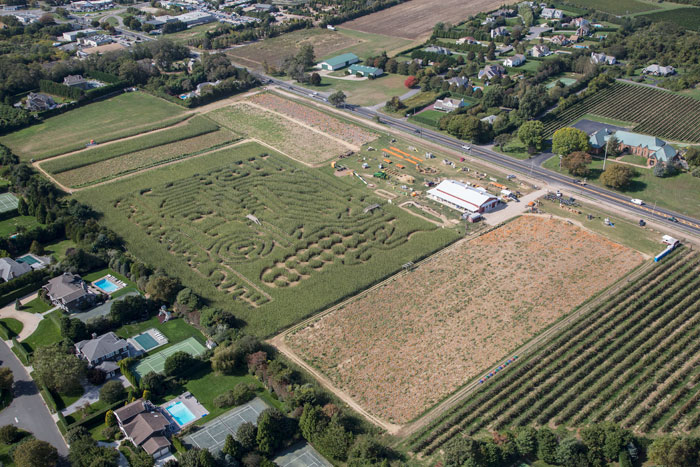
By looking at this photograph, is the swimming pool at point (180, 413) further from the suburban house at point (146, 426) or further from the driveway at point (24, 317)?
the driveway at point (24, 317)

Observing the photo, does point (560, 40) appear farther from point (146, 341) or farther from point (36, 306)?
point (36, 306)

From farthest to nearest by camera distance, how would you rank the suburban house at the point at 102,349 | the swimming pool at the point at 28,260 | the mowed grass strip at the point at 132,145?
the mowed grass strip at the point at 132,145, the swimming pool at the point at 28,260, the suburban house at the point at 102,349

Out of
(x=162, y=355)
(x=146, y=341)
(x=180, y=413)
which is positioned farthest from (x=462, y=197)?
(x=180, y=413)

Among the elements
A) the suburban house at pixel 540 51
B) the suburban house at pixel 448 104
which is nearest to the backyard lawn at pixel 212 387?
the suburban house at pixel 448 104

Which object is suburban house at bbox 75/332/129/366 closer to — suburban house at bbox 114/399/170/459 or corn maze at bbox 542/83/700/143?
suburban house at bbox 114/399/170/459

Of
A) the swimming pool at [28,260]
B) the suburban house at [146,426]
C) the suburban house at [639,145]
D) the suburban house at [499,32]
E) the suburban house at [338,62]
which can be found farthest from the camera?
the suburban house at [499,32]

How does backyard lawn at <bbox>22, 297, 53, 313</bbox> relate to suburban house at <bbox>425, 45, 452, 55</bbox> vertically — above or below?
below

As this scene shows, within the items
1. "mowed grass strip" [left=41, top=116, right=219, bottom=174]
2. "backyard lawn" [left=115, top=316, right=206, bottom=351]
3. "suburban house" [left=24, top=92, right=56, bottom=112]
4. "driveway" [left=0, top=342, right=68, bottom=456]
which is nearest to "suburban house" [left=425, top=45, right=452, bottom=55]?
"mowed grass strip" [left=41, top=116, right=219, bottom=174]
